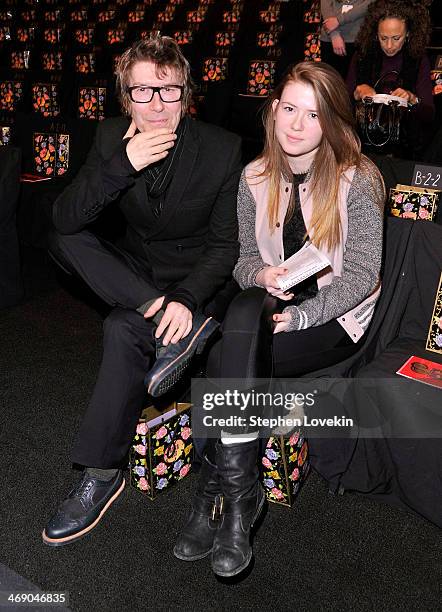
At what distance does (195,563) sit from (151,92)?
1295 millimetres

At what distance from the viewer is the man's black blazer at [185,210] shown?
183cm

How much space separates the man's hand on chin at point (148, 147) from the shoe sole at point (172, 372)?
0.48 m

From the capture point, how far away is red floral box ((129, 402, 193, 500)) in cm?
180

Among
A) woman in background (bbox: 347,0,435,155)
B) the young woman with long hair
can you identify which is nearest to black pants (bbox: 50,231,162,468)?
the young woman with long hair

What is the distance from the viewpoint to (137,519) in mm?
1803

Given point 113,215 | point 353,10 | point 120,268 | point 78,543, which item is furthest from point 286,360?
point 353,10

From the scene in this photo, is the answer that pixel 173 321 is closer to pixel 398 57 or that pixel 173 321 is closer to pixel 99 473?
pixel 99 473

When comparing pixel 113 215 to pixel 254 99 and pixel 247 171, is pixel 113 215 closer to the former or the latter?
pixel 247 171

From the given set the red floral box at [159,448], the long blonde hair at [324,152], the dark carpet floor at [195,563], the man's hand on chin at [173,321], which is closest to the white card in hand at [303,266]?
the long blonde hair at [324,152]

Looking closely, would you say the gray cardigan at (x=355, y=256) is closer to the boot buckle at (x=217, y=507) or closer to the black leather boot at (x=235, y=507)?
the black leather boot at (x=235, y=507)

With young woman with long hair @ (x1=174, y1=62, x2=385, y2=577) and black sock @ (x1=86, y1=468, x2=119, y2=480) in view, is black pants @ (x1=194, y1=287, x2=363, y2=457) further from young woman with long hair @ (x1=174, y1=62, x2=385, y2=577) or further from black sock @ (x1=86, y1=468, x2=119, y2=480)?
black sock @ (x1=86, y1=468, x2=119, y2=480)

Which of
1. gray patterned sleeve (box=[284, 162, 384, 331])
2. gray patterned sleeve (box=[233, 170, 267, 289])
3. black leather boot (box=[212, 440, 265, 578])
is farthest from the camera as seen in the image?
gray patterned sleeve (box=[233, 170, 267, 289])

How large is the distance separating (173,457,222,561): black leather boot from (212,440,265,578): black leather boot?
0.09 meters

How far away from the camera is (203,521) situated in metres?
1.71
